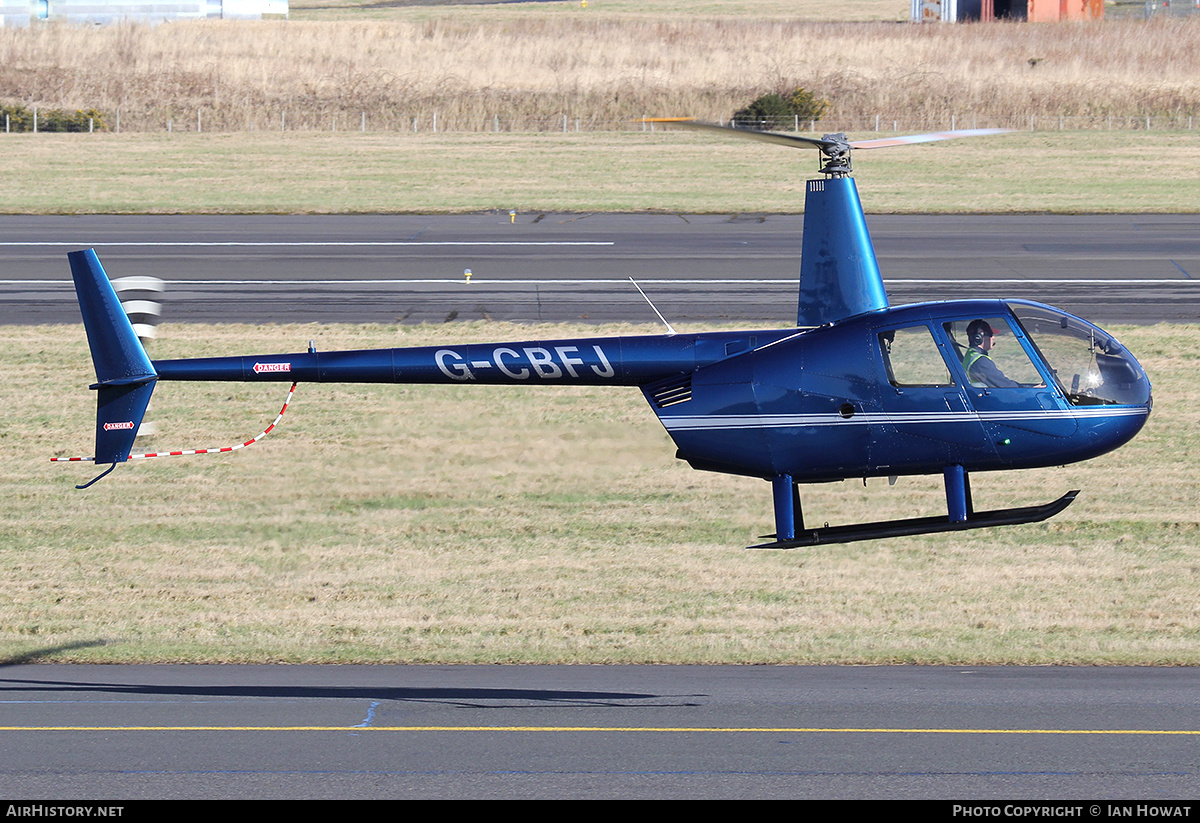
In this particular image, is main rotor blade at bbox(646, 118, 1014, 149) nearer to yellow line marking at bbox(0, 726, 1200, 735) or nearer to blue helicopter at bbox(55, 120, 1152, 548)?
blue helicopter at bbox(55, 120, 1152, 548)

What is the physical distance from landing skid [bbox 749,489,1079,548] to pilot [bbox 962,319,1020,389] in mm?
1328

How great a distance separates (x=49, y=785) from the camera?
16.3 metres

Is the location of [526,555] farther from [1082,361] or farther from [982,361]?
[1082,361]

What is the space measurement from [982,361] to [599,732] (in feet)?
24.7

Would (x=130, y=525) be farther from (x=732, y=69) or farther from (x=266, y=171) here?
(x=732, y=69)

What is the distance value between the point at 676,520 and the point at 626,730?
7.29 metres

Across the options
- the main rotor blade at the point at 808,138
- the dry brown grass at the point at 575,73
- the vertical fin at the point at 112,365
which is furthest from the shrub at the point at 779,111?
the vertical fin at the point at 112,365

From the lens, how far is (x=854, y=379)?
14.4 metres

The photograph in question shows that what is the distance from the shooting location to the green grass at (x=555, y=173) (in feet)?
173

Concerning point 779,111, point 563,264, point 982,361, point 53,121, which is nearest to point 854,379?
point 982,361

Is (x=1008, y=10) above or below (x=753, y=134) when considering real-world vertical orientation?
above

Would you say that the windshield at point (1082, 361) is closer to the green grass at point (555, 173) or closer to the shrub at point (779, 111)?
the green grass at point (555, 173)

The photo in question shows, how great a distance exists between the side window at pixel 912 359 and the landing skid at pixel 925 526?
4.77 ft

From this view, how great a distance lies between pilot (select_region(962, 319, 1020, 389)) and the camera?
14055 millimetres
